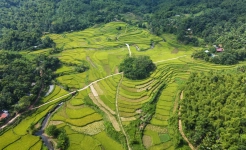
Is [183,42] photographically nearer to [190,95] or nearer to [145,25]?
[145,25]

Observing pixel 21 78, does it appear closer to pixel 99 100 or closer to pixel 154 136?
pixel 99 100

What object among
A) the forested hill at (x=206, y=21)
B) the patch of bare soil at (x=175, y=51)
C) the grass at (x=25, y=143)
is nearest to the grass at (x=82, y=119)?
the grass at (x=25, y=143)

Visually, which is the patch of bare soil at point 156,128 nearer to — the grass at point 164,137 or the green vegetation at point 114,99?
the green vegetation at point 114,99

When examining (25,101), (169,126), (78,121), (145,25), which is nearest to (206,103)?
(169,126)

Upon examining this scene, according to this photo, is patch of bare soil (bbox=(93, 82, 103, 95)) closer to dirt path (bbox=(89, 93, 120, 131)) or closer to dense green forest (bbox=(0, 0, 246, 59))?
dirt path (bbox=(89, 93, 120, 131))

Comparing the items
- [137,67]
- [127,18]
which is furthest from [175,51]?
[127,18]

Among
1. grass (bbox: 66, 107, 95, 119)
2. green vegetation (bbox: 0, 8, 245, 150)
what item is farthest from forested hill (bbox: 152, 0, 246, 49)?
grass (bbox: 66, 107, 95, 119)
